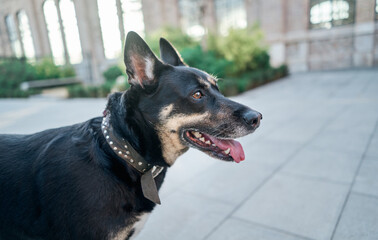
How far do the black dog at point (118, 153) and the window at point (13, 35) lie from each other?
31.4m

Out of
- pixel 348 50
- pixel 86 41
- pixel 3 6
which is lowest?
pixel 348 50

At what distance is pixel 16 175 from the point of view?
155cm

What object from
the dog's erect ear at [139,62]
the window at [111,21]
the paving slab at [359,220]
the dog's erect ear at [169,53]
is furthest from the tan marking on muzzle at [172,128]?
the window at [111,21]

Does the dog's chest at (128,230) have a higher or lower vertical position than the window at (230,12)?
lower

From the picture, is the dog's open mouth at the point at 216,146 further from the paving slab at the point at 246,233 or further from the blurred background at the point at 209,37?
the blurred background at the point at 209,37

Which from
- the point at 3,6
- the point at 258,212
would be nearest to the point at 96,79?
the point at 3,6

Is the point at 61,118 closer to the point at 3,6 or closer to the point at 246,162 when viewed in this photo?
the point at 246,162

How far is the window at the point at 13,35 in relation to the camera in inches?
1061

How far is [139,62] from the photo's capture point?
68.6 inches

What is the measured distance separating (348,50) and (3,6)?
103 feet

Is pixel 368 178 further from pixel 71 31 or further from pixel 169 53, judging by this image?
pixel 71 31

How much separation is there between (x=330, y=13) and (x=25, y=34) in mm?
30183

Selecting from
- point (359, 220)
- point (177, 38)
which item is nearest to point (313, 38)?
point (177, 38)

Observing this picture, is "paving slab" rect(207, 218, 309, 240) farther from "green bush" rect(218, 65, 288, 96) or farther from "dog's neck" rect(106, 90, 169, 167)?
"green bush" rect(218, 65, 288, 96)
